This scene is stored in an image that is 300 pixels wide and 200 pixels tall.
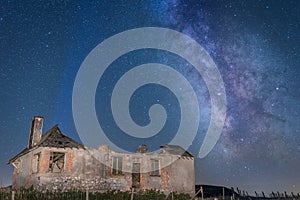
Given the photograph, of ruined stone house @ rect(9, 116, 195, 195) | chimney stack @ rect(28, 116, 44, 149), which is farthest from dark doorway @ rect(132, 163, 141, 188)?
chimney stack @ rect(28, 116, 44, 149)

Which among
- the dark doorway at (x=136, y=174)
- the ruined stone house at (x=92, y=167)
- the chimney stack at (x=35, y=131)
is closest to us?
the ruined stone house at (x=92, y=167)

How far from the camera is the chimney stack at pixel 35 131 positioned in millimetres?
27234

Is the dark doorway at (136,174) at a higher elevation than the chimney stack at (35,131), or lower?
lower

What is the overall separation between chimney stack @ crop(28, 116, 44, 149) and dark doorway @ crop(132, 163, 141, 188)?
29.6 feet

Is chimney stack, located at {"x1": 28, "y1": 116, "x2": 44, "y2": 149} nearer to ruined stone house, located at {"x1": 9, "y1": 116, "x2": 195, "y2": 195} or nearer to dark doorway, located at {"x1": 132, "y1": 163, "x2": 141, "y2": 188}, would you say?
ruined stone house, located at {"x1": 9, "y1": 116, "x2": 195, "y2": 195}

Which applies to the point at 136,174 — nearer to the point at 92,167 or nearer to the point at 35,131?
the point at 92,167

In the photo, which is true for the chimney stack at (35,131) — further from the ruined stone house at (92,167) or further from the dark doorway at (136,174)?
the dark doorway at (136,174)

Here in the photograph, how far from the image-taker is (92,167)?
88.3 feet

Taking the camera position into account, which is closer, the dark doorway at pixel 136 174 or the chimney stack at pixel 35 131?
the chimney stack at pixel 35 131

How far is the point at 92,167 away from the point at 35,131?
6.12 metres

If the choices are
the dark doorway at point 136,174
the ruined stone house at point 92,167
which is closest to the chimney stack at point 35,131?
the ruined stone house at point 92,167

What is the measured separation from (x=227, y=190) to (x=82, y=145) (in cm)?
2777

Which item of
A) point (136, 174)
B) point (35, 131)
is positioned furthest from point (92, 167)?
point (35, 131)

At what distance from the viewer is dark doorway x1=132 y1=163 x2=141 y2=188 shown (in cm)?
2902
